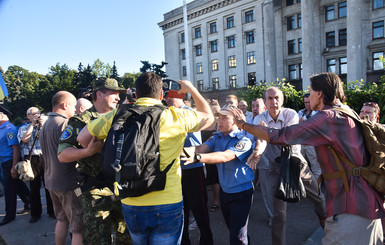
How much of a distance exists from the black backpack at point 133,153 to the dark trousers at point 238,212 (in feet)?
4.17

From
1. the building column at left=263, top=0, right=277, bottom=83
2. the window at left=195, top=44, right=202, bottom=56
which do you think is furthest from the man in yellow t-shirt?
the window at left=195, top=44, right=202, bottom=56

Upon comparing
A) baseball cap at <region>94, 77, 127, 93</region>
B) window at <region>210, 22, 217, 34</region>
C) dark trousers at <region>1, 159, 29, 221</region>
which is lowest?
dark trousers at <region>1, 159, 29, 221</region>

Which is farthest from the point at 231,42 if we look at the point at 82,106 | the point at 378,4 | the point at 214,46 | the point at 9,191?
the point at 82,106

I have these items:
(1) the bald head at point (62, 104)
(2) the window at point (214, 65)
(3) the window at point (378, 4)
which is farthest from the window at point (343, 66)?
(1) the bald head at point (62, 104)

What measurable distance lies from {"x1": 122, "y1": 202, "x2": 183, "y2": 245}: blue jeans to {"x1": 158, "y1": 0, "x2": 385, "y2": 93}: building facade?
30217 mm

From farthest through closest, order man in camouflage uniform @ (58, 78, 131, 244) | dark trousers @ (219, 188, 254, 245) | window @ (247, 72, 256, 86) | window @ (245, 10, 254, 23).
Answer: window @ (247, 72, 256, 86)
window @ (245, 10, 254, 23)
dark trousers @ (219, 188, 254, 245)
man in camouflage uniform @ (58, 78, 131, 244)

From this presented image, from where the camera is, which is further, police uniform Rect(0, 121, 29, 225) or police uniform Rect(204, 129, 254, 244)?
police uniform Rect(0, 121, 29, 225)

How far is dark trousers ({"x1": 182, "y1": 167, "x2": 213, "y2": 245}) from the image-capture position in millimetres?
3588

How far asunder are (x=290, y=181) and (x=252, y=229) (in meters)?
1.98

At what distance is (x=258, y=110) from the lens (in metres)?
5.88

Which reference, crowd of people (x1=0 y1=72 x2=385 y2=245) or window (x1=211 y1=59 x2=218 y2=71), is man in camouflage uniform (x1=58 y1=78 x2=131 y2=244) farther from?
window (x1=211 y1=59 x2=218 y2=71)

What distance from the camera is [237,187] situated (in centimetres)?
308

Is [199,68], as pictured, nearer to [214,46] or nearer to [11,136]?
[214,46]

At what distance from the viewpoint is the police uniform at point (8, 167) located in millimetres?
5324
